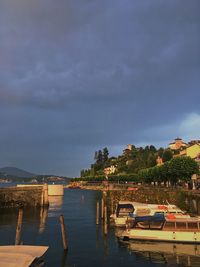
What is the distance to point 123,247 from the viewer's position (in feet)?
141

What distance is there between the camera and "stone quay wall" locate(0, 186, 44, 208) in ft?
270

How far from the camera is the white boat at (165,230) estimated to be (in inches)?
1708

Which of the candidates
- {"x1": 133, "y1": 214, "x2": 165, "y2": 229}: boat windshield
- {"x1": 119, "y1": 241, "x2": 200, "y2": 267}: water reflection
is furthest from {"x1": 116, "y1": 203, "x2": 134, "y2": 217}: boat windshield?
{"x1": 119, "y1": 241, "x2": 200, "y2": 267}: water reflection

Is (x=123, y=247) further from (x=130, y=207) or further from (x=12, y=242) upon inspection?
(x=130, y=207)

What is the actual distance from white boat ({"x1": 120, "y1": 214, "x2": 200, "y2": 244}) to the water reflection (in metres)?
0.75

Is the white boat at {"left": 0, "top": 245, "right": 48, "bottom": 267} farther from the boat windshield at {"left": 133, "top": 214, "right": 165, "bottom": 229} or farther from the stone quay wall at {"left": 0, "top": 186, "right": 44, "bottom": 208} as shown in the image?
the stone quay wall at {"left": 0, "top": 186, "right": 44, "bottom": 208}

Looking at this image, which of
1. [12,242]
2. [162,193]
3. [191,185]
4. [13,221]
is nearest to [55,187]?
[191,185]

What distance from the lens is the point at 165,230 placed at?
4425 cm

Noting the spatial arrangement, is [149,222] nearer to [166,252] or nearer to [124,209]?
[166,252]

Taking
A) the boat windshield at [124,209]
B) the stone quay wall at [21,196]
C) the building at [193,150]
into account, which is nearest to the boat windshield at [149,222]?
the boat windshield at [124,209]

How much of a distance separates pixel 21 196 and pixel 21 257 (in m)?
63.7

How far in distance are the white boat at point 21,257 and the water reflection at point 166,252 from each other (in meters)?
15.1

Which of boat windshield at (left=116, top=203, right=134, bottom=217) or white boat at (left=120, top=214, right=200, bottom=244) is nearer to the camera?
white boat at (left=120, top=214, right=200, bottom=244)

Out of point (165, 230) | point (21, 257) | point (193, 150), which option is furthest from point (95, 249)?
point (193, 150)
